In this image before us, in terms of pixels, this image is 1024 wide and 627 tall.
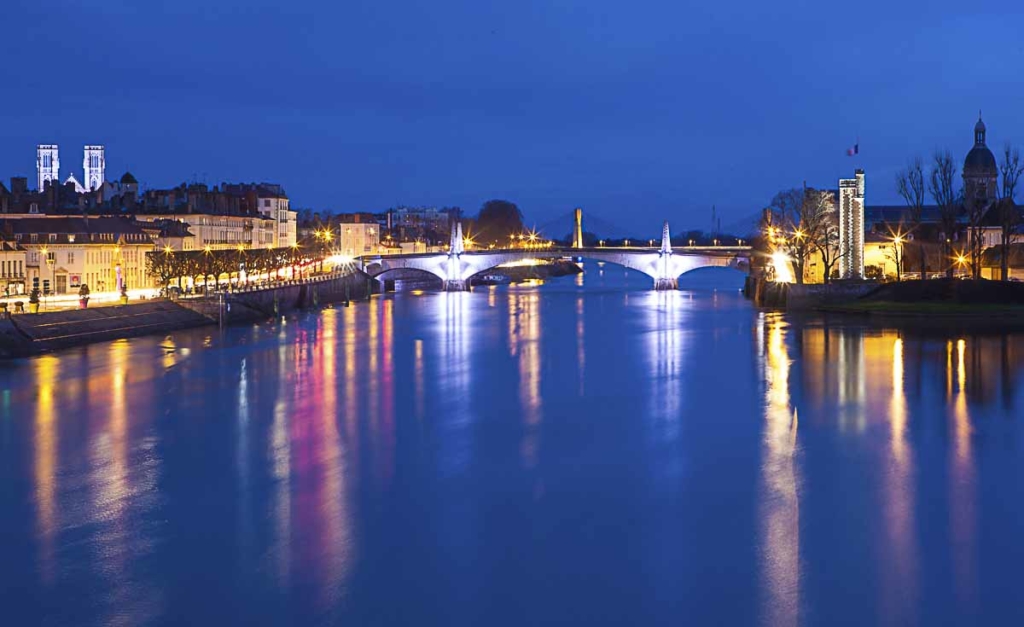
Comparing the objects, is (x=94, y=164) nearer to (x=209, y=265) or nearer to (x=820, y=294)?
(x=209, y=265)

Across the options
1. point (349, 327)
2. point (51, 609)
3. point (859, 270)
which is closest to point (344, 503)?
point (51, 609)

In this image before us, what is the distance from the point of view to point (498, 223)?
13125 centimetres

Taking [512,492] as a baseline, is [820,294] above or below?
above

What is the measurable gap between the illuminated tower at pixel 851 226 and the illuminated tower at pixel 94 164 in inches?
2840

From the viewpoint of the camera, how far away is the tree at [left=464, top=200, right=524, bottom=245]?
420 ft

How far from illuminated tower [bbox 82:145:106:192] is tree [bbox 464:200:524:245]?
37.1 m

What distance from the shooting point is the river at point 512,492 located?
11.8 metres

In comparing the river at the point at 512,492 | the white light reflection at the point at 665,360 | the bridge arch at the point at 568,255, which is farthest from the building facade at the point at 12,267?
the bridge arch at the point at 568,255

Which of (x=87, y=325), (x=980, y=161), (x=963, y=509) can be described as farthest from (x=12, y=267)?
(x=980, y=161)

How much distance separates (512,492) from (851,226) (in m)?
38.3

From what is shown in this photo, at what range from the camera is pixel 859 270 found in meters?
52.2

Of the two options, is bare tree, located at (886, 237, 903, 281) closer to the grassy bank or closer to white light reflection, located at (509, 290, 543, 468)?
the grassy bank

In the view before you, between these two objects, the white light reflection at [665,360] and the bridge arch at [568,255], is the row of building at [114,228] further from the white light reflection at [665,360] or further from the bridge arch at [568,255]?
the white light reflection at [665,360]

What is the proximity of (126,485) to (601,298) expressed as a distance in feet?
170
